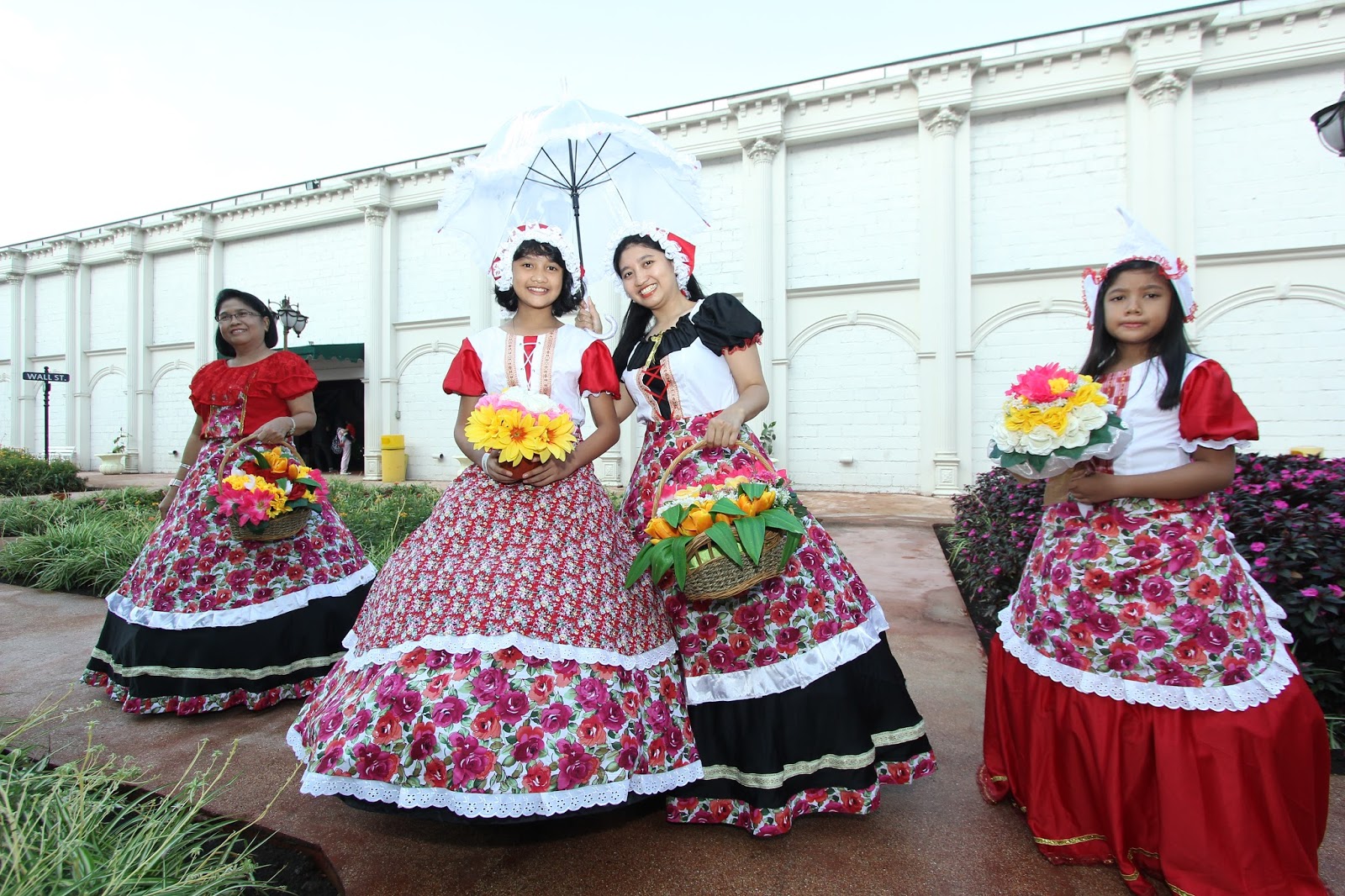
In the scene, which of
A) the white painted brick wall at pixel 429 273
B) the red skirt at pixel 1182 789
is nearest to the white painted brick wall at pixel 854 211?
the white painted brick wall at pixel 429 273

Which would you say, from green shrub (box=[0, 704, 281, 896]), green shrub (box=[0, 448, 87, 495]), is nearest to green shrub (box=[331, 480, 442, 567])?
green shrub (box=[0, 704, 281, 896])

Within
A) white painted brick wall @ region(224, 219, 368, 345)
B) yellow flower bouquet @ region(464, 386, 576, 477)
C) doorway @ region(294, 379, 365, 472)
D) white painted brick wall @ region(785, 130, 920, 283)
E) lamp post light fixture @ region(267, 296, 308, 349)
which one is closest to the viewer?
yellow flower bouquet @ region(464, 386, 576, 477)

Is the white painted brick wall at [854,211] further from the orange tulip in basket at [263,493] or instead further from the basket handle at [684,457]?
the basket handle at [684,457]

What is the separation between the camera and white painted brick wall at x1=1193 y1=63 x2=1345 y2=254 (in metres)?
10.4

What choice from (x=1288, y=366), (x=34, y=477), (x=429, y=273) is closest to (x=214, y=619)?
(x=1288, y=366)

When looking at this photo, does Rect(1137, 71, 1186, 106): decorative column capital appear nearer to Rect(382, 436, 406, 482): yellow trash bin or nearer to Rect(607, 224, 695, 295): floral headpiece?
Rect(607, 224, 695, 295): floral headpiece

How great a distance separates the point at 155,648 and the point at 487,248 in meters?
2.38

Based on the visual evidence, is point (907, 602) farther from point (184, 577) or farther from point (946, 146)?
point (946, 146)

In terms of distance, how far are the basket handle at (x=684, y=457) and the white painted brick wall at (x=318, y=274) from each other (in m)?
16.6

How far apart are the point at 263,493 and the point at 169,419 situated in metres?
20.0

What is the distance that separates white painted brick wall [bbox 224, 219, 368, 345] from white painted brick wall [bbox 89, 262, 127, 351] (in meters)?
4.40

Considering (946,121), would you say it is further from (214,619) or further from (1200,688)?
(214,619)

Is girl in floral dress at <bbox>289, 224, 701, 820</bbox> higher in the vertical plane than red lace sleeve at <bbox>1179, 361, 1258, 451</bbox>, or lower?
lower

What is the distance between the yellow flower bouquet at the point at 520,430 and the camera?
2078 mm
